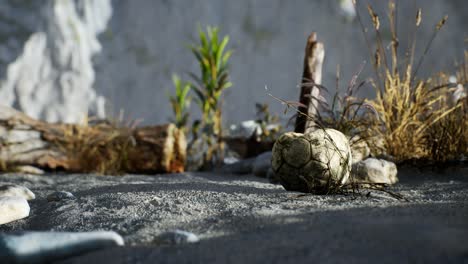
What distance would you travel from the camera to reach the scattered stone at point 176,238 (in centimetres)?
98

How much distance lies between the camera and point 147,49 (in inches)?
272

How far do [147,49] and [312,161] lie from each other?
5.71m

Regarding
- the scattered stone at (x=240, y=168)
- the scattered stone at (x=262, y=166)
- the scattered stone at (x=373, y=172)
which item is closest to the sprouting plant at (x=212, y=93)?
the scattered stone at (x=240, y=168)

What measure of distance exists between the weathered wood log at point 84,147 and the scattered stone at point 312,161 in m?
1.81

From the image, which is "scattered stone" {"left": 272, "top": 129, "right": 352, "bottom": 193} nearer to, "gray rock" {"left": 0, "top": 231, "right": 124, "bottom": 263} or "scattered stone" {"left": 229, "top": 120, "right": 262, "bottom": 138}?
"gray rock" {"left": 0, "top": 231, "right": 124, "bottom": 263}

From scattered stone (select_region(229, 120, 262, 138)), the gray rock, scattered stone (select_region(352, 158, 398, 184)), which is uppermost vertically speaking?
scattered stone (select_region(229, 120, 262, 138))

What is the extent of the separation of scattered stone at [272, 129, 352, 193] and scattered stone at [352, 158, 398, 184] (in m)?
0.41

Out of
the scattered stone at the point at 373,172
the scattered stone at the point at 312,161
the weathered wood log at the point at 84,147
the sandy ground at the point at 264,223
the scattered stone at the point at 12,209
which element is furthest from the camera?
the weathered wood log at the point at 84,147

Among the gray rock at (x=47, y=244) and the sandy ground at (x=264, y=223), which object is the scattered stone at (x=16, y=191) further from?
the gray rock at (x=47, y=244)

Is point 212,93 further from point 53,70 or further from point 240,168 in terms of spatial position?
point 53,70

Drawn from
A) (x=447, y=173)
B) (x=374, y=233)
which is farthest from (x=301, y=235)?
(x=447, y=173)

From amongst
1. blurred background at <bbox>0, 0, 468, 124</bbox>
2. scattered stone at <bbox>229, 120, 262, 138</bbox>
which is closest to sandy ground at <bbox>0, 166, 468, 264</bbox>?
scattered stone at <bbox>229, 120, 262, 138</bbox>

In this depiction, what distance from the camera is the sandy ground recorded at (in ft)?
2.87

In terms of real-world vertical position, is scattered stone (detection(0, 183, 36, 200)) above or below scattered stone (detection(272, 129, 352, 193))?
below
